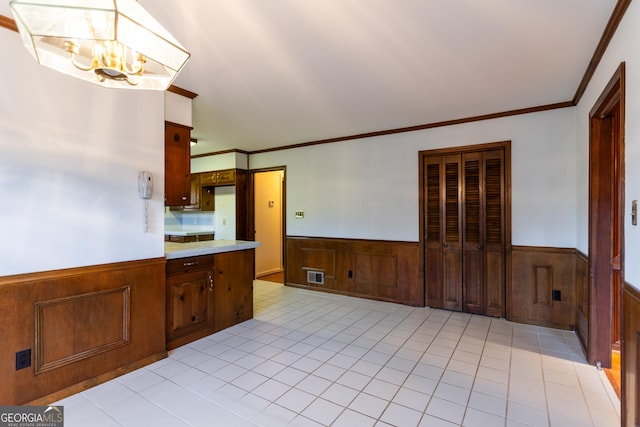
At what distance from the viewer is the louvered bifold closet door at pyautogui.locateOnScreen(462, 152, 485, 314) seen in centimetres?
390

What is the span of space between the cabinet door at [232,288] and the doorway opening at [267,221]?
7.13 feet

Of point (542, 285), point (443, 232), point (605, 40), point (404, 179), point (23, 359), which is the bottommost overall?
point (23, 359)

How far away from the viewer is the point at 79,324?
2.26 metres

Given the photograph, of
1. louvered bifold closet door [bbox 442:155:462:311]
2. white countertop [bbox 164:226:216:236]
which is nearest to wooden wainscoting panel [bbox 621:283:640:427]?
louvered bifold closet door [bbox 442:155:462:311]

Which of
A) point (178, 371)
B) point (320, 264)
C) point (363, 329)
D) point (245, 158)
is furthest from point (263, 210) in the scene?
point (178, 371)

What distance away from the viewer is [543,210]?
11.6ft

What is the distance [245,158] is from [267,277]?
7.91 feet

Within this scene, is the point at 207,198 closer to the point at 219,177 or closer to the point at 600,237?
the point at 219,177

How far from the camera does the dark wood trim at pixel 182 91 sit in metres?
3.01

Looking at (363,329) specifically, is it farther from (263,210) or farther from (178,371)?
(263,210)

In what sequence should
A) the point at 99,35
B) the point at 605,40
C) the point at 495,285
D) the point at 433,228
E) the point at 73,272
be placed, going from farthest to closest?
1. the point at 433,228
2. the point at 495,285
3. the point at 73,272
4. the point at 605,40
5. the point at 99,35
